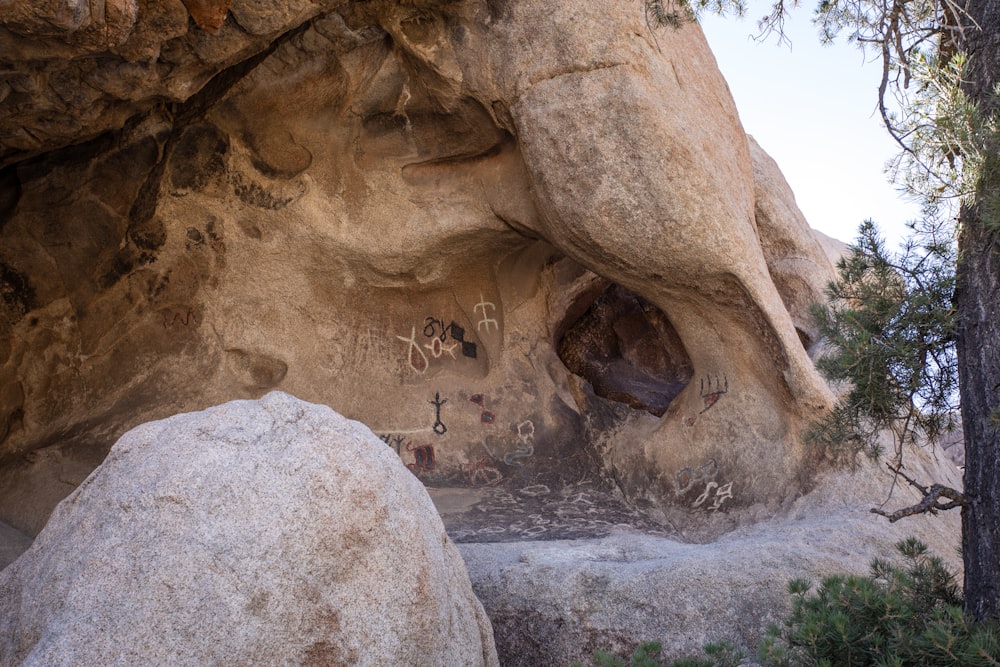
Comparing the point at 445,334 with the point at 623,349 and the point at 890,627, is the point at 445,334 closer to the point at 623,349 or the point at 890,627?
the point at 623,349

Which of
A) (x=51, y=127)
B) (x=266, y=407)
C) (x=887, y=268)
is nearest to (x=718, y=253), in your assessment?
(x=887, y=268)

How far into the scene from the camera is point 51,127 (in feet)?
15.3

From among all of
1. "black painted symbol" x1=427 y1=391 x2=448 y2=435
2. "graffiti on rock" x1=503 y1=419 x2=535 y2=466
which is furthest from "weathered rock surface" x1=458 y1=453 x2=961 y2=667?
"black painted symbol" x1=427 y1=391 x2=448 y2=435

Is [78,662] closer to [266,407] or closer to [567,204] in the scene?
[266,407]

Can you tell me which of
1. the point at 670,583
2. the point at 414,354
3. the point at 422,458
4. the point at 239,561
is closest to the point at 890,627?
the point at 670,583

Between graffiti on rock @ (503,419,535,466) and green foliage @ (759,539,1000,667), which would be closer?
green foliage @ (759,539,1000,667)

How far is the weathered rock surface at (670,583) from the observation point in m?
3.97

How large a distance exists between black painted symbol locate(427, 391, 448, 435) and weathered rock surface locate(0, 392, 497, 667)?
2892 mm

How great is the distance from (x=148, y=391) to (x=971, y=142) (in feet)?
15.4

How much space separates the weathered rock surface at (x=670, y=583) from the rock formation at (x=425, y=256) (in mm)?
634

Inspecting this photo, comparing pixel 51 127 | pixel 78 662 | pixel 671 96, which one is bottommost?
pixel 78 662

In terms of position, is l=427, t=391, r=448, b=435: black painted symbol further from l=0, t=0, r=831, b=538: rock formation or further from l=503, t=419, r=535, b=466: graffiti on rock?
l=503, t=419, r=535, b=466: graffiti on rock

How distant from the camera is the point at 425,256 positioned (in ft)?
20.0

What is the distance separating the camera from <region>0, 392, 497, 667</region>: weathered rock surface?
2682 millimetres
